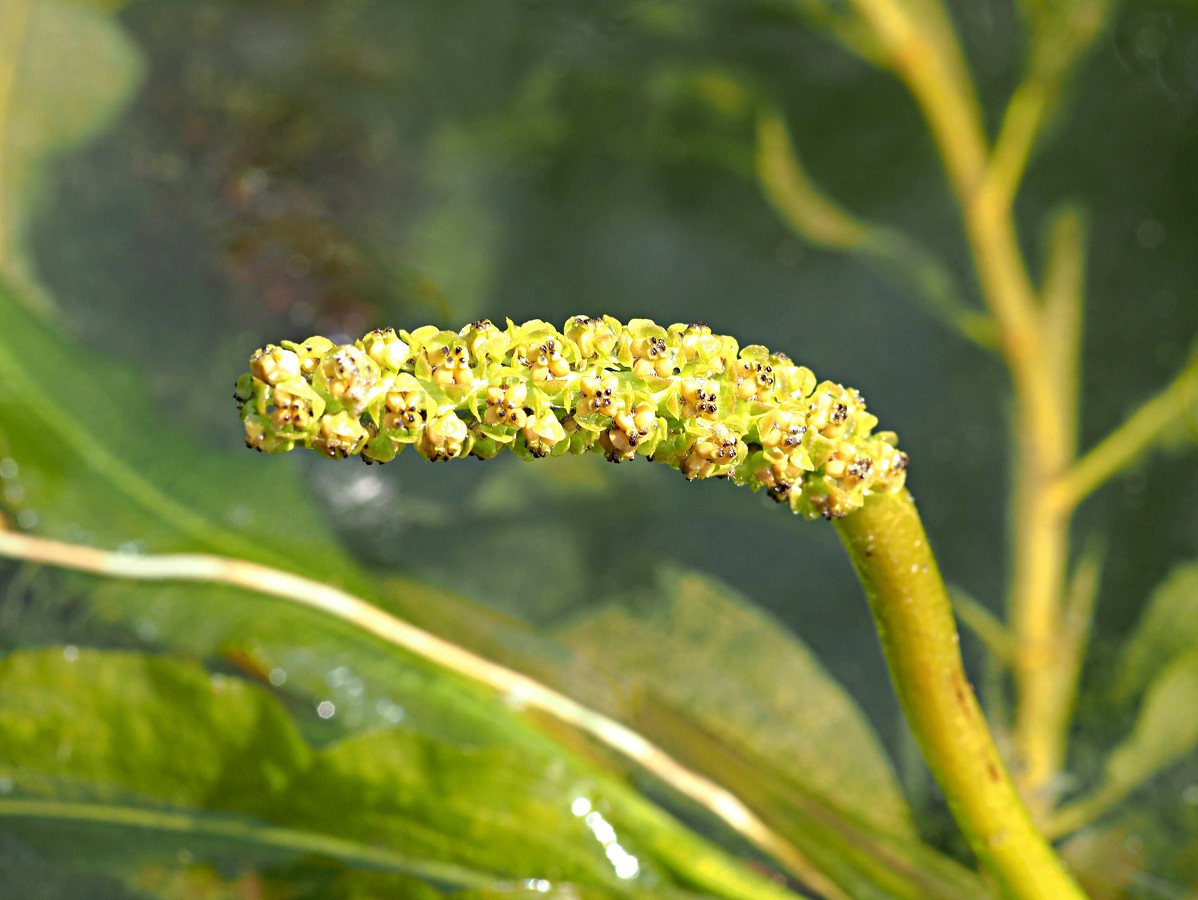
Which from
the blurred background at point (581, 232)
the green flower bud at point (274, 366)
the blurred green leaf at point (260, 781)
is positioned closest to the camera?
the green flower bud at point (274, 366)

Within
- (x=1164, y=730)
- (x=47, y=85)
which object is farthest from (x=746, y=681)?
(x=47, y=85)

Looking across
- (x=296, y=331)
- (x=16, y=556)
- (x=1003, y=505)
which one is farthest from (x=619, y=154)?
(x=16, y=556)

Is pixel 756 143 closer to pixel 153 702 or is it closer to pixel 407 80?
pixel 407 80

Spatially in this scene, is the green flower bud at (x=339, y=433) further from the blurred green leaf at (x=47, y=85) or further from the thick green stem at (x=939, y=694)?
the blurred green leaf at (x=47, y=85)

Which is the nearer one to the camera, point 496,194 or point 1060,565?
point 1060,565

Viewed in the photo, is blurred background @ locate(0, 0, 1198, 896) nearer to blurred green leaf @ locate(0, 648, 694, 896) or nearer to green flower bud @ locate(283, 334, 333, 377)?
blurred green leaf @ locate(0, 648, 694, 896)

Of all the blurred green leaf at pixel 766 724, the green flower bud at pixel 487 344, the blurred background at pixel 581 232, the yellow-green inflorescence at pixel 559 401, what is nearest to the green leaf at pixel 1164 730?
the blurred background at pixel 581 232

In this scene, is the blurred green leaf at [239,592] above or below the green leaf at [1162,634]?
below
